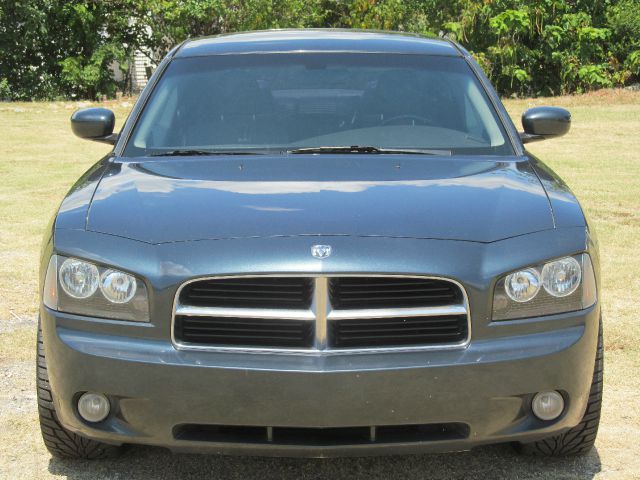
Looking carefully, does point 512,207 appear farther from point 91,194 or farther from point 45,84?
point 45,84

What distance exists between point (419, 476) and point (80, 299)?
55.0 inches

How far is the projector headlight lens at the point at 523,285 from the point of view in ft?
10.5

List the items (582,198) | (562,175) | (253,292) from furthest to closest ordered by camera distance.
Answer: (562,175) < (582,198) < (253,292)

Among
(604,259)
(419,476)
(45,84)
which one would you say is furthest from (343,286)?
(45,84)

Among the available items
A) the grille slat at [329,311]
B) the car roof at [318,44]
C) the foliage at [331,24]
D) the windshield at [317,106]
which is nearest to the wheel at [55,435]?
the grille slat at [329,311]

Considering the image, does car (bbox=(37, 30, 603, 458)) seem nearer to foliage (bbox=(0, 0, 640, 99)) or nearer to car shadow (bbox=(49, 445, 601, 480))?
car shadow (bbox=(49, 445, 601, 480))

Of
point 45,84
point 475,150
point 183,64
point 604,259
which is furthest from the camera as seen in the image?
point 45,84

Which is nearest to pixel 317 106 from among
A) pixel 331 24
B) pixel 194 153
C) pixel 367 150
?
pixel 367 150

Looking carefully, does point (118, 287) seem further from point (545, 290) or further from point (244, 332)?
point (545, 290)

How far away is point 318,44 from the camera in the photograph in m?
4.98

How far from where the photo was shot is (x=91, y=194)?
3678 millimetres

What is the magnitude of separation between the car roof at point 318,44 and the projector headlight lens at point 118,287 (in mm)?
1988

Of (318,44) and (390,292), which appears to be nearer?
(390,292)

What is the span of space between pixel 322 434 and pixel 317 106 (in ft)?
6.19
